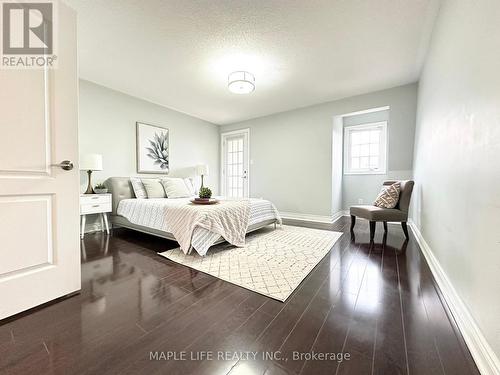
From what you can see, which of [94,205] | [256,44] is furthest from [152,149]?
[256,44]

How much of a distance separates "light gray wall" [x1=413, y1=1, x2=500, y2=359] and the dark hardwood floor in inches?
12.3

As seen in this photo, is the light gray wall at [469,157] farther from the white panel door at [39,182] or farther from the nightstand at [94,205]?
the nightstand at [94,205]

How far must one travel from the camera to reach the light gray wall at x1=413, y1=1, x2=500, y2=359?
983 mm

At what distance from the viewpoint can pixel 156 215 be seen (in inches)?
110

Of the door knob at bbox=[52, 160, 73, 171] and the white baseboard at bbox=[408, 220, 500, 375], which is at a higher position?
the door knob at bbox=[52, 160, 73, 171]

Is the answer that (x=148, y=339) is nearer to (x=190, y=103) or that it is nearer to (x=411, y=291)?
(x=411, y=291)

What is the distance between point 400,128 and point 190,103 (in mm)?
4150

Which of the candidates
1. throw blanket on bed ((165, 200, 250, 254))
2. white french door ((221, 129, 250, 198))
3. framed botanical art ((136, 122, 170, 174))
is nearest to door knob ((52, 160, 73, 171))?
throw blanket on bed ((165, 200, 250, 254))

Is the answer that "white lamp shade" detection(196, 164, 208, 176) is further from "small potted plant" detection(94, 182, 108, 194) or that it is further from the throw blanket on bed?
the throw blanket on bed

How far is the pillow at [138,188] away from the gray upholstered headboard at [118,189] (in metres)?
0.11

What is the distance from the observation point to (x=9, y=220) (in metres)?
Result: 1.28

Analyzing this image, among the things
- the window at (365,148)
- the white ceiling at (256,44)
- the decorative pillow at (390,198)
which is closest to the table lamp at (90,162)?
the white ceiling at (256,44)

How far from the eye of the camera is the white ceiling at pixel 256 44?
200 centimetres

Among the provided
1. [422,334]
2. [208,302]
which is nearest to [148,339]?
[208,302]
